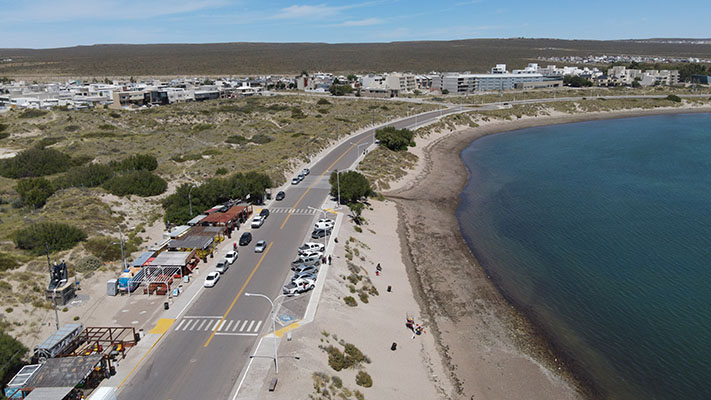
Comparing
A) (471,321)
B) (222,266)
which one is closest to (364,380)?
(471,321)

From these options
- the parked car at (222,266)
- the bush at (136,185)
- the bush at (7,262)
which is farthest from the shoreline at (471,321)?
the bush at (7,262)

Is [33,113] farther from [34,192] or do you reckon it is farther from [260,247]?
[260,247]

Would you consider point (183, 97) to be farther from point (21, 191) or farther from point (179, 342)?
point (179, 342)

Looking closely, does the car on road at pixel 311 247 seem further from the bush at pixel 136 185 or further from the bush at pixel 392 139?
the bush at pixel 392 139

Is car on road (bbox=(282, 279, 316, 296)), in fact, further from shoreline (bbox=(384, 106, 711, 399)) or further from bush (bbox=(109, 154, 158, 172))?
bush (bbox=(109, 154, 158, 172))

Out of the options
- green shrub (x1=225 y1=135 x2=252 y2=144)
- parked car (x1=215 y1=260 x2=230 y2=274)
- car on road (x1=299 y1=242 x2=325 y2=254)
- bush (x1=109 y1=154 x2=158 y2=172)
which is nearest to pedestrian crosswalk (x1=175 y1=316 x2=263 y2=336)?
parked car (x1=215 y1=260 x2=230 y2=274)

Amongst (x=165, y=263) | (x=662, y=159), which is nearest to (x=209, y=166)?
(x=165, y=263)
